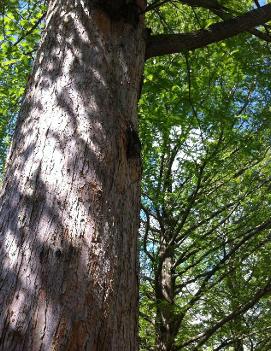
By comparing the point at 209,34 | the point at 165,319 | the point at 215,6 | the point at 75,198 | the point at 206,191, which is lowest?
the point at 75,198

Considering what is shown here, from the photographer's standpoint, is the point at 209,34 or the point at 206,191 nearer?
the point at 209,34

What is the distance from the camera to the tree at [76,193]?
1.35m

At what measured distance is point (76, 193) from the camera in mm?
1651

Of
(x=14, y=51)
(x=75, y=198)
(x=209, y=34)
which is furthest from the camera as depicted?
(x=14, y=51)

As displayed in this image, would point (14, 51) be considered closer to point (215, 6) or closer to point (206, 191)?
point (215, 6)

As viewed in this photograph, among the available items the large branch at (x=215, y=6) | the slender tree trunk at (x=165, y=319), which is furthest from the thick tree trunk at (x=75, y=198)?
the slender tree trunk at (x=165, y=319)

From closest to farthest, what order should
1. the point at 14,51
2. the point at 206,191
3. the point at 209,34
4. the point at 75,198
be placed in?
the point at 75,198, the point at 209,34, the point at 14,51, the point at 206,191

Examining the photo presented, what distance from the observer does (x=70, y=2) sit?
2.60m

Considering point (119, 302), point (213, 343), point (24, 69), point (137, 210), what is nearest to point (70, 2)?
point (137, 210)

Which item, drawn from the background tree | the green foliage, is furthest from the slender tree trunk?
the green foliage

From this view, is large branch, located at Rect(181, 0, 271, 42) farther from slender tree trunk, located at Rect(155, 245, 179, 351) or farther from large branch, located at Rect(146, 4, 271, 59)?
slender tree trunk, located at Rect(155, 245, 179, 351)

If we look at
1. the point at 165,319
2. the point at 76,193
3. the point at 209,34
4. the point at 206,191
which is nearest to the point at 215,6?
the point at 209,34

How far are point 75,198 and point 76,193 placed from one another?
0.08 feet

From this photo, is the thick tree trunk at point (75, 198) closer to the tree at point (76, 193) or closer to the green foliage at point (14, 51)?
the tree at point (76, 193)
